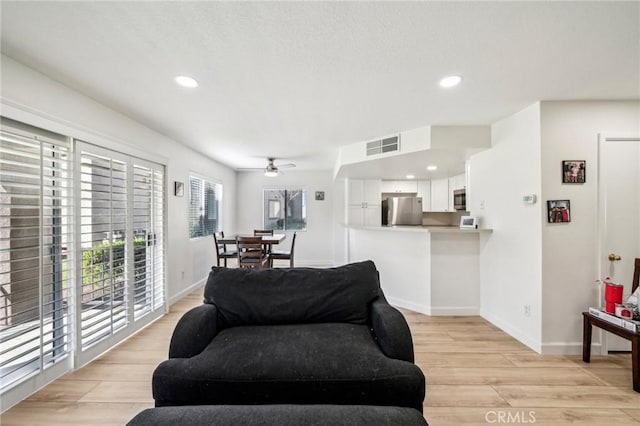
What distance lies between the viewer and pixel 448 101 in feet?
8.19

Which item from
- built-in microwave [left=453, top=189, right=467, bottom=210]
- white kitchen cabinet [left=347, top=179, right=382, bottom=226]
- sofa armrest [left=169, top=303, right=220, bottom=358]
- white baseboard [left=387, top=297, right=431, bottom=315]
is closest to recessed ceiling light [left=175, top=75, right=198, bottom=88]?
sofa armrest [left=169, top=303, right=220, bottom=358]

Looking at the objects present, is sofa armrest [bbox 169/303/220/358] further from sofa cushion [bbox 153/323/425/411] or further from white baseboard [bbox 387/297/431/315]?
white baseboard [bbox 387/297/431/315]

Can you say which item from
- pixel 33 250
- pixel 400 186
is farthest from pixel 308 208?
pixel 33 250

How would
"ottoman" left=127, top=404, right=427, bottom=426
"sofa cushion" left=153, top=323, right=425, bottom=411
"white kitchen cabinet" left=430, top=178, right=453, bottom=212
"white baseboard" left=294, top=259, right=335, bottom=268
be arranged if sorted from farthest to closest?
"white baseboard" left=294, top=259, right=335, bottom=268 < "white kitchen cabinet" left=430, top=178, right=453, bottom=212 < "sofa cushion" left=153, top=323, right=425, bottom=411 < "ottoman" left=127, top=404, right=427, bottom=426

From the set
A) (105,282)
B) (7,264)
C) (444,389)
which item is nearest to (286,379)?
(444,389)

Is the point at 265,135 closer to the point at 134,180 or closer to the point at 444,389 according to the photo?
the point at 134,180

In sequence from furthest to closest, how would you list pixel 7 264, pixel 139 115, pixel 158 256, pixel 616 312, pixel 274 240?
pixel 274 240 → pixel 158 256 → pixel 139 115 → pixel 616 312 → pixel 7 264

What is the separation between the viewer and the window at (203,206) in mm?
4590

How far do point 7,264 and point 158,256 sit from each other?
1671 mm

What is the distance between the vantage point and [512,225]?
2.88m

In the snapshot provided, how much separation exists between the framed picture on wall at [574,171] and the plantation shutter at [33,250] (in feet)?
14.4

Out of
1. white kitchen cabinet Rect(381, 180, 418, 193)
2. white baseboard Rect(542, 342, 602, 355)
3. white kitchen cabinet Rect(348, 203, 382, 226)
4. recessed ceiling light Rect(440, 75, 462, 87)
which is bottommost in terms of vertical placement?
white baseboard Rect(542, 342, 602, 355)

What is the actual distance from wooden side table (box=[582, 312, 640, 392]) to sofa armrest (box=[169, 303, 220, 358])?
3.06 m

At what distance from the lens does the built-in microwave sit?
4.63 metres
